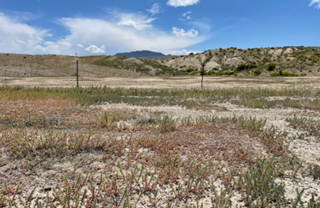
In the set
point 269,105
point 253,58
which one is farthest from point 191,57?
point 269,105

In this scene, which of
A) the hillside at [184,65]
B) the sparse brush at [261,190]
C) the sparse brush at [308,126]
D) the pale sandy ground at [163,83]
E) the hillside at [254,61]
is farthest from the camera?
the hillside at [254,61]

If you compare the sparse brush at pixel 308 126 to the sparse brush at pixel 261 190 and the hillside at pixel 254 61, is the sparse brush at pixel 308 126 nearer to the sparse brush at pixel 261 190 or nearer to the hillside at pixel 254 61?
the sparse brush at pixel 261 190

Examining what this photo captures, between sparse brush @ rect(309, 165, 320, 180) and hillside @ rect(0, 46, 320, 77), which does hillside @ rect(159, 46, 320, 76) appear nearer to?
hillside @ rect(0, 46, 320, 77)

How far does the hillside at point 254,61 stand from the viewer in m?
46.1

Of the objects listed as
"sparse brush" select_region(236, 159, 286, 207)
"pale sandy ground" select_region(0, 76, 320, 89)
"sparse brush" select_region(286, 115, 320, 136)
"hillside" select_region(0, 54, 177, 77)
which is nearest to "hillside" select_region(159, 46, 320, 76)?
"pale sandy ground" select_region(0, 76, 320, 89)

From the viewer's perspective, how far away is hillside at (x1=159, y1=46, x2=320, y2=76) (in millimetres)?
46125

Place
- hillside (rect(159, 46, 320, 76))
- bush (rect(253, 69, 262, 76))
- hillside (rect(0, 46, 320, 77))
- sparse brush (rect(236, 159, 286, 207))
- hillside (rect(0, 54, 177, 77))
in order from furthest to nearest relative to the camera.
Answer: hillside (rect(159, 46, 320, 76)), bush (rect(253, 69, 262, 76)), hillside (rect(0, 46, 320, 77)), hillside (rect(0, 54, 177, 77)), sparse brush (rect(236, 159, 286, 207))

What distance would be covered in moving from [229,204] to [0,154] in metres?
4.73

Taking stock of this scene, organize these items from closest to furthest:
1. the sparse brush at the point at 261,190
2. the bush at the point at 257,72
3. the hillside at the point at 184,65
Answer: the sparse brush at the point at 261,190 < the hillside at the point at 184,65 < the bush at the point at 257,72

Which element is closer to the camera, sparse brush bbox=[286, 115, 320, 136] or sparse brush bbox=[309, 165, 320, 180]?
sparse brush bbox=[309, 165, 320, 180]

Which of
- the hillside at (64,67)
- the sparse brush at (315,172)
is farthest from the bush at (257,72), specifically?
the sparse brush at (315,172)

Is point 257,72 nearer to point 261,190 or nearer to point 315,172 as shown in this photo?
point 315,172

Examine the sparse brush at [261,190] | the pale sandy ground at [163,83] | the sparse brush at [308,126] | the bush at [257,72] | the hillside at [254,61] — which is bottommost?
the sparse brush at [261,190]

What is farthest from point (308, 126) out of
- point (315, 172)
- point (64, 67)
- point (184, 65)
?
point (184, 65)
